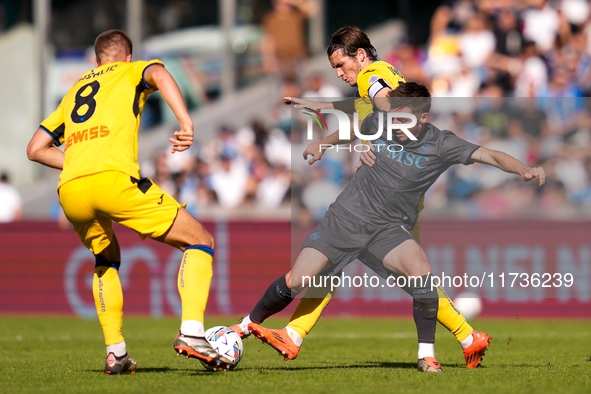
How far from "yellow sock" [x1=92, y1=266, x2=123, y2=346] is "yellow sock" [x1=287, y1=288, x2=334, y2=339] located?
122 centimetres

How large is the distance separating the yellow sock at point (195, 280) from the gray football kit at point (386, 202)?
812mm

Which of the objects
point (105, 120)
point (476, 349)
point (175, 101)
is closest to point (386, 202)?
point (476, 349)

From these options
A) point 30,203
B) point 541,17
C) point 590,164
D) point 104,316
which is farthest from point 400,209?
point 30,203

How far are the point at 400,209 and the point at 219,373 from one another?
5.50 ft

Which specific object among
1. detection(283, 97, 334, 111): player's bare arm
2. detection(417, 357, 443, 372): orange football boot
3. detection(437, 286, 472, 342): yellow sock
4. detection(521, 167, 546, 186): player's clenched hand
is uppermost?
detection(283, 97, 334, 111): player's bare arm

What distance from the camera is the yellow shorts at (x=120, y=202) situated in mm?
4652

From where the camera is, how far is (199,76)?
1555cm

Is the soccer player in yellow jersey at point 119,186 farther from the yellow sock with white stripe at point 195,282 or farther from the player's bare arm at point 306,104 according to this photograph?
Answer: the player's bare arm at point 306,104

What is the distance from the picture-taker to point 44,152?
5.12 metres

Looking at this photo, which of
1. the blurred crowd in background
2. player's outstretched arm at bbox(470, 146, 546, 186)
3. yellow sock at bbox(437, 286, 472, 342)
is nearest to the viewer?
player's outstretched arm at bbox(470, 146, 546, 186)

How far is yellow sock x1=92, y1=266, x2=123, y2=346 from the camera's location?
5.03 m

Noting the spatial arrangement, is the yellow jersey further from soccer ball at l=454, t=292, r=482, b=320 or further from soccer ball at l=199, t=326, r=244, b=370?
soccer ball at l=454, t=292, r=482, b=320

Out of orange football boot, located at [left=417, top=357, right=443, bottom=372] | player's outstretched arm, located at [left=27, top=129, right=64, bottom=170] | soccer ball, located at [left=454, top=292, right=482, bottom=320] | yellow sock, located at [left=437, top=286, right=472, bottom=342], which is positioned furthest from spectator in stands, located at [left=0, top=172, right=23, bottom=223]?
orange football boot, located at [left=417, top=357, right=443, bottom=372]

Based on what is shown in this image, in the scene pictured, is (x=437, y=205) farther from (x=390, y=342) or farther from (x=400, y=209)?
(x=400, y=209)
